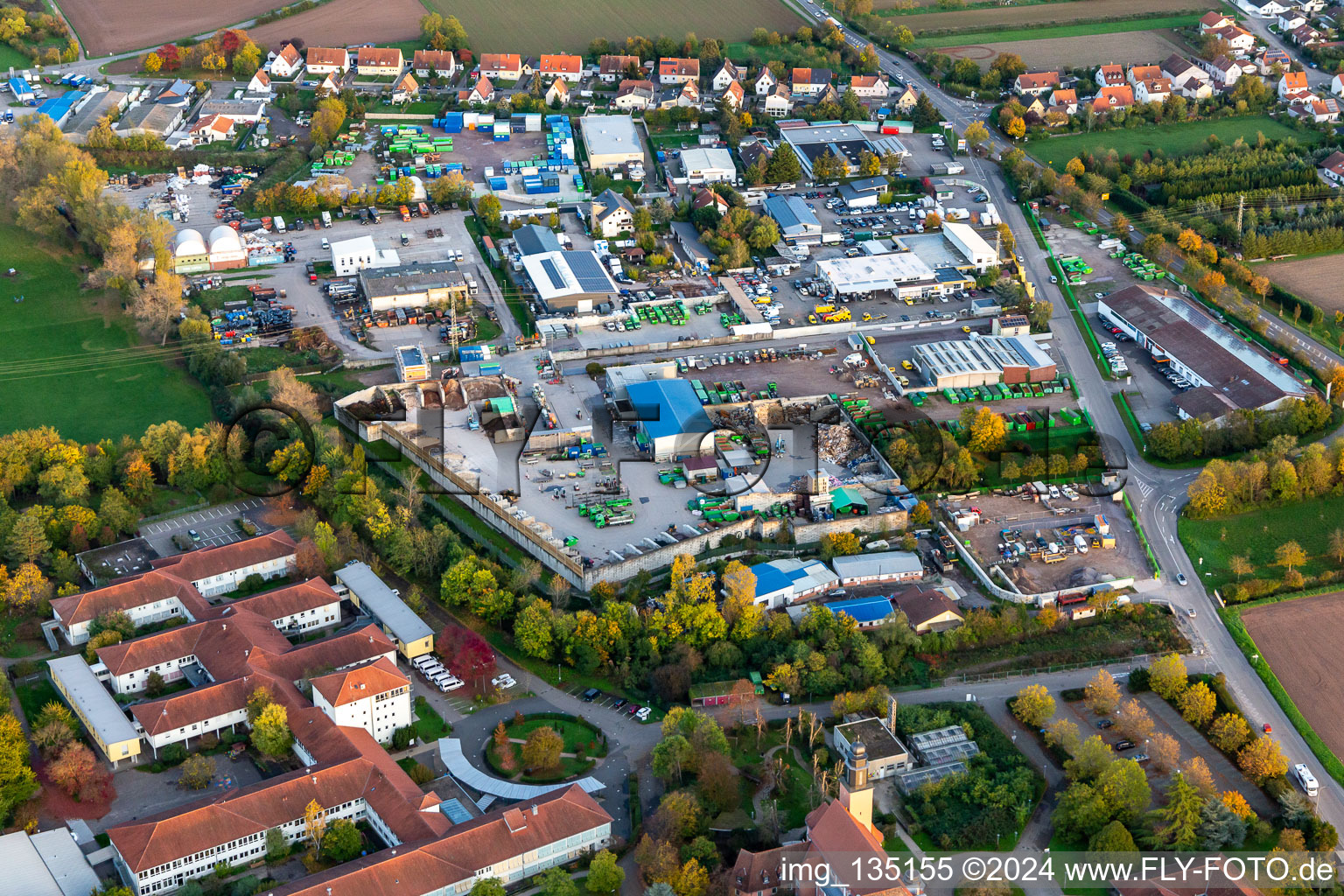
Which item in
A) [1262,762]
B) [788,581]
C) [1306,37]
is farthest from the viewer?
[1306,37]

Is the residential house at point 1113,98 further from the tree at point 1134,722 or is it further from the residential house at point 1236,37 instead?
the tree at point 1134,722

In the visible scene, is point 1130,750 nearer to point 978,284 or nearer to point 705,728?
point 705,728

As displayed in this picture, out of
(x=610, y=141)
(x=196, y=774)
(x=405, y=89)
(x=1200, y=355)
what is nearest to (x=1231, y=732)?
(x=1200, y=355)

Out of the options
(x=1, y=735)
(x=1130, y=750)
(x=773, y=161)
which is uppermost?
(x=773, y=161)

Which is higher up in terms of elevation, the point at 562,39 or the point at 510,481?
the point at 562,39

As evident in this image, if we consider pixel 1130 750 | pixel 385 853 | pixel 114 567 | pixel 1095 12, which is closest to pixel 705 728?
pixel 385 853

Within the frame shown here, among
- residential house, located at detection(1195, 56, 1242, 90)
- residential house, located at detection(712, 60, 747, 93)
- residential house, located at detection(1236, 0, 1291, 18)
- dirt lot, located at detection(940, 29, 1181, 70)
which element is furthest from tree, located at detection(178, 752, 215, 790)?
residential house, located at detection(1236, 0, 1291, 18)

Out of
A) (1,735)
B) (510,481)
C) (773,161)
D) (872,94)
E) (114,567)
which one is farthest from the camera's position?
(872,94)

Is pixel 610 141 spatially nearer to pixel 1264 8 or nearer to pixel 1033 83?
pixel 1033 83
